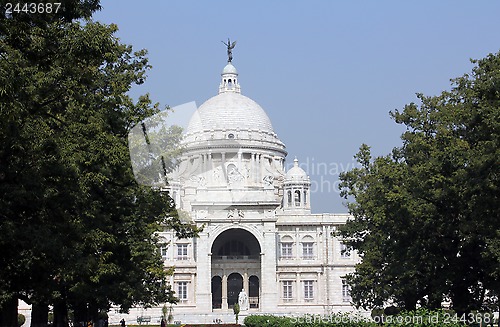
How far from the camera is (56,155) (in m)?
27.3

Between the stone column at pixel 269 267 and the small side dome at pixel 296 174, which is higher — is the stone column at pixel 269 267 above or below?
below

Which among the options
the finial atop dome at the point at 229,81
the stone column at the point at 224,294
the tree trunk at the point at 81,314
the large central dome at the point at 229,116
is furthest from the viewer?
the finial atop dome at the point at 229,81

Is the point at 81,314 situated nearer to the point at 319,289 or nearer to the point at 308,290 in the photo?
the point at 308,290

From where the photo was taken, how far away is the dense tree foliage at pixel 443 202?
39125mm

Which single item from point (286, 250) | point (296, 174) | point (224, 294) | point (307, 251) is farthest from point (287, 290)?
point (296, 174)

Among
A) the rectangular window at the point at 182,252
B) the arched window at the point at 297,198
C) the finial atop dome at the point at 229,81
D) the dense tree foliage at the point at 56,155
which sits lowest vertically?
the dense tree foliage at the point at 56,155

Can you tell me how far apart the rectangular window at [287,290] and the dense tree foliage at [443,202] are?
48.6m

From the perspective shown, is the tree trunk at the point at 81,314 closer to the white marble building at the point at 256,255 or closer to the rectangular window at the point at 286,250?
the white marble building at the point at 256,255

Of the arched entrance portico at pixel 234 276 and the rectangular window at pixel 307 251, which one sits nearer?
the arched entrance portico at pixel 234 276

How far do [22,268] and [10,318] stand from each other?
3.86m

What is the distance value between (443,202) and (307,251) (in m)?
64.4

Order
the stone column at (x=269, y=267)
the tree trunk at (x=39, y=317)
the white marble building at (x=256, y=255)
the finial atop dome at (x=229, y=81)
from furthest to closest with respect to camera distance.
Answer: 1. the finial atop dome at (x=229, y=81)
2. the white marble building at (x=256, y=255)
3. the stone column at (x=269, y=267)
4. the tree trunk at (x=39, y=317)

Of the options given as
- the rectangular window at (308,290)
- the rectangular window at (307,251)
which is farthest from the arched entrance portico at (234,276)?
the rectangular window at (308,290)

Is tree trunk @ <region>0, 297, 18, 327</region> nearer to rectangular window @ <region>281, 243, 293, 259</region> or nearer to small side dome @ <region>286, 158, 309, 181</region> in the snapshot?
rectangular window @ <region>281, 243, 293, 259</region>
